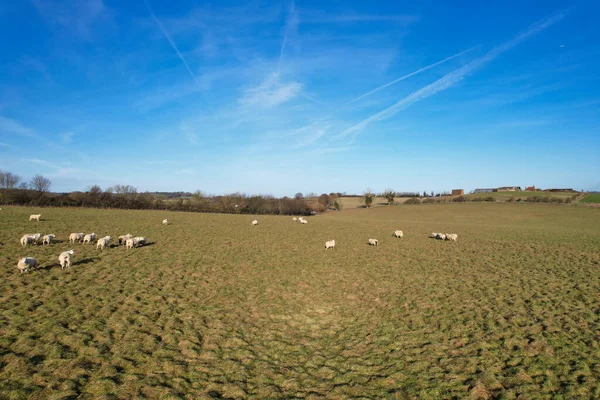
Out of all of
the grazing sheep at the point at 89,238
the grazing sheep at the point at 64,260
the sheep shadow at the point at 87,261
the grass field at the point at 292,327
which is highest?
the grazing sheep at the point at 89,238

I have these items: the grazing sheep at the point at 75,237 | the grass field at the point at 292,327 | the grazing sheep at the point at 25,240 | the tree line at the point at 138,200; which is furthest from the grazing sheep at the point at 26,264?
the tree line at the point at 138,200

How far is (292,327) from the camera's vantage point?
10656 mm

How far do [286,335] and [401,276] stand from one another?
365 inches

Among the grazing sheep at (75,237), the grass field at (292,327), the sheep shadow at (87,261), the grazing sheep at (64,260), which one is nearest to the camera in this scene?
the grass field at (292,327)

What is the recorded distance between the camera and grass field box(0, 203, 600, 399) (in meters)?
6.93

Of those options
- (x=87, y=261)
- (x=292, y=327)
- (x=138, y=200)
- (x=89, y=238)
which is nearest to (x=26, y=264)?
(x=87, y=261)

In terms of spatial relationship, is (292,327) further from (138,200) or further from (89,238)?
(138,200)

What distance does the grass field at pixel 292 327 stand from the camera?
693 cm

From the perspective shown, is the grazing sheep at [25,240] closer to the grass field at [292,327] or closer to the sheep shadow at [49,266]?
the grass field at [292,327]

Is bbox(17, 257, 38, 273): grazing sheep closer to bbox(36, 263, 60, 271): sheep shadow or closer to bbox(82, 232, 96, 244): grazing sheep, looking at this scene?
bbox(36, 263, 60, 271): sheep shadow

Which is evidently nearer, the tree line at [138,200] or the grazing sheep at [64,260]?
the grazing sheep at [64,260]

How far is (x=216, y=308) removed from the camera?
11.8 metres

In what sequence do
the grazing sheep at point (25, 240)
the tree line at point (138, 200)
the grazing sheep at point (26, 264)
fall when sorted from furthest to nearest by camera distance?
the tree line at point (138, 200), the grazing sheep at point (25, 240), the grazing sheep at point (26, 264)

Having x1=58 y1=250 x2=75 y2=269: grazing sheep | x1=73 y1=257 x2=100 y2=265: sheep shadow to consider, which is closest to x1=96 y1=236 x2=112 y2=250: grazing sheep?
x1=73 y1=257 x2=100 y2=265: sheep shadow
